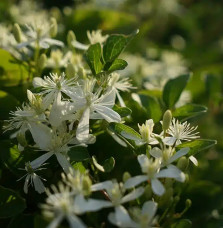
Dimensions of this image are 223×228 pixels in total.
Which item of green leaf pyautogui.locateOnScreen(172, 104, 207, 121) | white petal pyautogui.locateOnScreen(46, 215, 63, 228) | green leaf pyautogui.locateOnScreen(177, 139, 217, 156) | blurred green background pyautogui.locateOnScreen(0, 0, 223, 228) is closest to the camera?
white petal pyautogui.locateOnScreen(46, 215, 63, 228)

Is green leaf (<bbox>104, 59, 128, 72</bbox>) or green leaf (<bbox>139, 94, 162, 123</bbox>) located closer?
green leaf (<bbox>104, 59, 128, 72</bbox>)

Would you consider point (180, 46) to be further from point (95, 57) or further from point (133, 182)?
point (133, 182)

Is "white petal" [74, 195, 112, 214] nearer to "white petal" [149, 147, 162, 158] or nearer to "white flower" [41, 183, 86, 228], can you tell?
"white flower" [41, 183, 86, 228]

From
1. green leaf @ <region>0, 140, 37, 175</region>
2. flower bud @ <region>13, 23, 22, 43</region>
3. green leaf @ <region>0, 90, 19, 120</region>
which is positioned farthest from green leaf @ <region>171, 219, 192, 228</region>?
flower bud @ <region>13, 23, 22, 43</region>

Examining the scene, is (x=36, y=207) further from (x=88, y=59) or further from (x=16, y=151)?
(x=88, y=59)

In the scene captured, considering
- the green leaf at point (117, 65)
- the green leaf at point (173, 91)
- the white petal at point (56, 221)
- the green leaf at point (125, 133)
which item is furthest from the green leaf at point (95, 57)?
the white petal at point (56, 221)

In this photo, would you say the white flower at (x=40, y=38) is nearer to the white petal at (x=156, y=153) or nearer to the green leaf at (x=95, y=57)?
the green leaf at (x=95, y=57)
